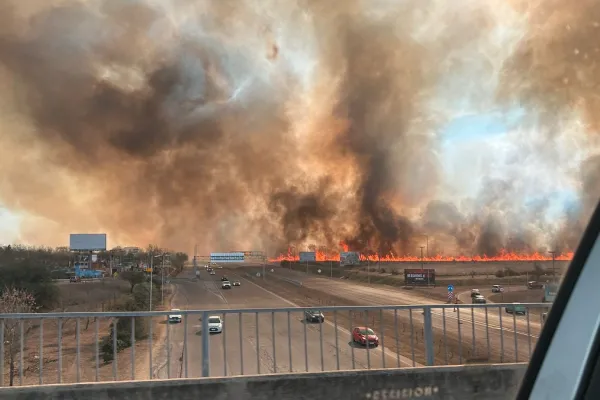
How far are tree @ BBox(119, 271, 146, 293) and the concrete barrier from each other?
32760 millimetres

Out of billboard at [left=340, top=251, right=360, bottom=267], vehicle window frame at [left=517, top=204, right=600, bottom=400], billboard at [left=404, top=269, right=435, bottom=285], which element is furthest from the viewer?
billboard at [left=340, top=251, right=360, bottom=267]

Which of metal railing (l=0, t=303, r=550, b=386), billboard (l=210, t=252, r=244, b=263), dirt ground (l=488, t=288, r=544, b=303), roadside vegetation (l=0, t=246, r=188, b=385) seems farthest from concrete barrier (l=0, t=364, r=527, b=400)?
billboard (l=210, t=252, r=244, b=263)

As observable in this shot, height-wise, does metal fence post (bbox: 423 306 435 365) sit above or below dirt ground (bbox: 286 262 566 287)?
above

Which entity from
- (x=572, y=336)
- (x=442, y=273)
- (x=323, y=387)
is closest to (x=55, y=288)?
(x=323, y=387)

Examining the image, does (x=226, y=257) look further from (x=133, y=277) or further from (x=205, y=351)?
(x=205, y=351)

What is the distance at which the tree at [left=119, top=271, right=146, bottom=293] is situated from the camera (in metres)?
37.4

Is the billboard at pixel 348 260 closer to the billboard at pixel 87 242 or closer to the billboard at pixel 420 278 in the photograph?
the billboard at pixel 420 278

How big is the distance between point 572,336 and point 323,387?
12.2 ft

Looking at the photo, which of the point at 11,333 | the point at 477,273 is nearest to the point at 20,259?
the point at 11,333

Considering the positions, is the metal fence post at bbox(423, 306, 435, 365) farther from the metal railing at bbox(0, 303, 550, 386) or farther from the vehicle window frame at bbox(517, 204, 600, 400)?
the vehicle window frame at bbox(517, 204, 600, 400)

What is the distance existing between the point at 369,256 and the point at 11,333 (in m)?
73.1

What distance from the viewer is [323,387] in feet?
14.3

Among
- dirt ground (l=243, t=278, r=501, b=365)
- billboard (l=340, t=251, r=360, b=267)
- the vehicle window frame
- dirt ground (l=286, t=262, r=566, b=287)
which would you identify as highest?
the vehicle window frame

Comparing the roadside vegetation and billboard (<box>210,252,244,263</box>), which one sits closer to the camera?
the roadside vegetation
